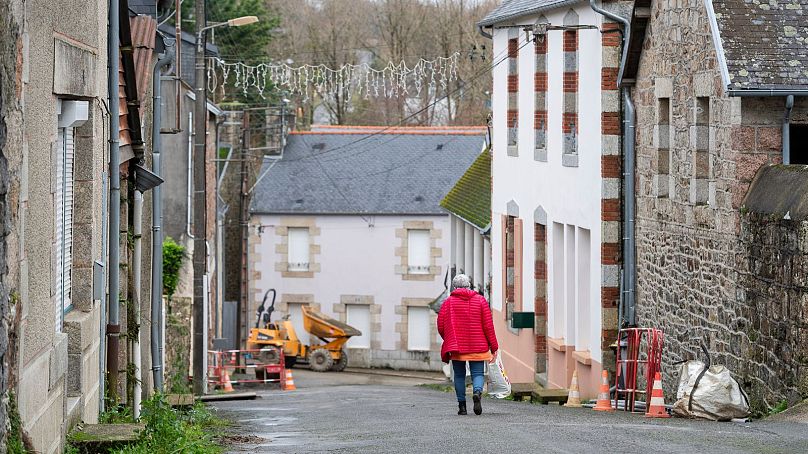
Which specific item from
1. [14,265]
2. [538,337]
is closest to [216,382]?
[538,337]

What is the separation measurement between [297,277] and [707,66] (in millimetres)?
28541

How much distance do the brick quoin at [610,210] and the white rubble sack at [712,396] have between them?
17.7 feet

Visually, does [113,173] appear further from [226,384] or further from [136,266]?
[226,384]

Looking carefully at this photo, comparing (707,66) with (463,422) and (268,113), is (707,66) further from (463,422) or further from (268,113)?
(268,113)

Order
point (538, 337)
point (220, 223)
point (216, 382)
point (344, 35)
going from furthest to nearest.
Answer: point (344, 35) < point (220, 223) < point (216, 382) < point (538, 337)

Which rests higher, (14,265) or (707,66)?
(707,66)

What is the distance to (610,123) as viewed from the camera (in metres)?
18.5

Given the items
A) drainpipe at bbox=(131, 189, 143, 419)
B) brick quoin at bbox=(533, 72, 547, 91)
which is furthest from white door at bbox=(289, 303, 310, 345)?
drainpipe at bbox=(131, 189, 143, 419)

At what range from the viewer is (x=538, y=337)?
2275 centimetres

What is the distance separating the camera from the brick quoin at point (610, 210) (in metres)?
18.5

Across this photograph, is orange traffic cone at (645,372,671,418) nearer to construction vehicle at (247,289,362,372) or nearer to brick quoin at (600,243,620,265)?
brick quoin at (600,243,620,265)

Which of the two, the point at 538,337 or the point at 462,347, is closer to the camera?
the point at 462,347

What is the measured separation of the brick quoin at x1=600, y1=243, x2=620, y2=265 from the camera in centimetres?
1845

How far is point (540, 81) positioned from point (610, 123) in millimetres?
3999
